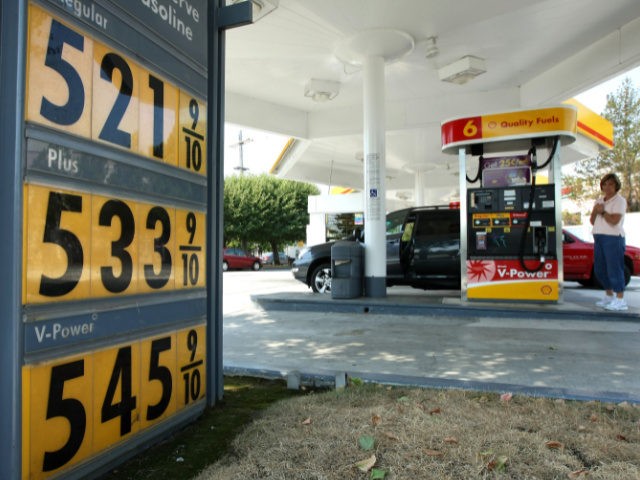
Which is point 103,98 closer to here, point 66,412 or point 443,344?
point 66,412

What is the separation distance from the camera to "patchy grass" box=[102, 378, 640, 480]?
2.23 m

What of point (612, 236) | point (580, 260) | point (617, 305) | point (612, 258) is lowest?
point (617, 305)

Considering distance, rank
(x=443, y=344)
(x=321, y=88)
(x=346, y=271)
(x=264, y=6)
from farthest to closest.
→ (x=321, y=88) < (x=346, y=271) < (x=264, y=6) < (x=443, y=344)

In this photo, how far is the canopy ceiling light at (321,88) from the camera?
34.0ft

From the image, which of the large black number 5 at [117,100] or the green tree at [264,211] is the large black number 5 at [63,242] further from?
the green tree at [264,211]

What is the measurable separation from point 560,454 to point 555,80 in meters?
9.94

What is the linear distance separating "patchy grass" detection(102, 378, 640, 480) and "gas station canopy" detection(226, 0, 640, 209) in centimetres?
576

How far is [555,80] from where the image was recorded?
33.5ft

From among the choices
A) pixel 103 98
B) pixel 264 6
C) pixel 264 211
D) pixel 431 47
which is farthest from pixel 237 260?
→ pixel 103 98

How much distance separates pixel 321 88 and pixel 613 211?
636 centimetres

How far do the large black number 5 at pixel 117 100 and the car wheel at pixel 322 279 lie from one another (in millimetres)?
7635

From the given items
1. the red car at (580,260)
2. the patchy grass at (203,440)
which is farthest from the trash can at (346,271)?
the red car at (580,260)

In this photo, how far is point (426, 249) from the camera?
30.2 ft

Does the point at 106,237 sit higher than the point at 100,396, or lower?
higher
